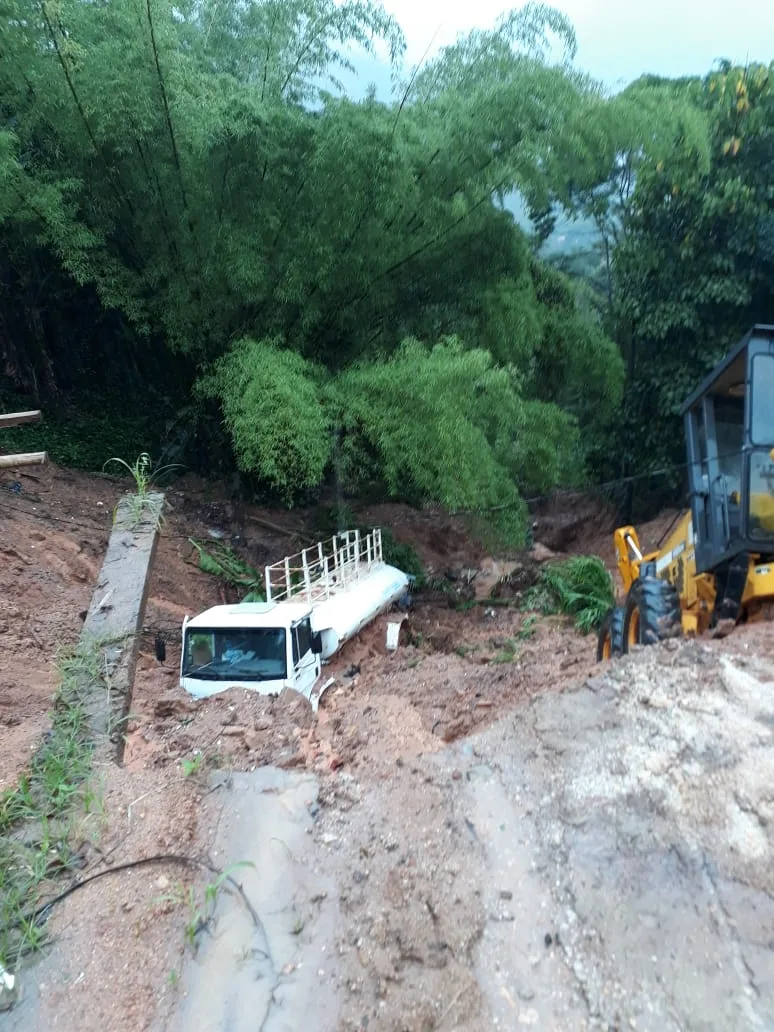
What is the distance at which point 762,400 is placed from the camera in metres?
4.37

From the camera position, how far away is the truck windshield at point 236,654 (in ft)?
19.3

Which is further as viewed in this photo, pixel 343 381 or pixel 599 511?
pixel 599 511

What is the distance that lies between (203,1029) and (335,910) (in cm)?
57

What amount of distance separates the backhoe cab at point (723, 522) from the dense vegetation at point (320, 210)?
260 cm

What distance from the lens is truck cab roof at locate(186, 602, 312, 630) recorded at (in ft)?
19.7

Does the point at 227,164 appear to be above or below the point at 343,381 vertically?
above

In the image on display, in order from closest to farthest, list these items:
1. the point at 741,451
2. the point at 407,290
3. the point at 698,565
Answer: the point at 741,451, the point at 698,565, the point at 407,290

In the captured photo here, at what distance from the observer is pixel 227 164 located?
777 centimetres

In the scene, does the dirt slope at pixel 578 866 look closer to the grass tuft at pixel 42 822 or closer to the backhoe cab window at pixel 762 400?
the grass tuft at pixel 42 822

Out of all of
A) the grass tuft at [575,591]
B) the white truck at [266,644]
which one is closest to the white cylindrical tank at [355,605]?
the white truck at [266,644]

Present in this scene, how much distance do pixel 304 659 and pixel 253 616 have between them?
20.6 inches

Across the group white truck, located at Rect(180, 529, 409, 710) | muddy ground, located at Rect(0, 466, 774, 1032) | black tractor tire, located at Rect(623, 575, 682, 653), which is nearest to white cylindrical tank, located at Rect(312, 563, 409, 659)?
white truck, located at Rect(180, 529, 409, 710)

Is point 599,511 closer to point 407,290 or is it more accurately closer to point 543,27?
point 407,290

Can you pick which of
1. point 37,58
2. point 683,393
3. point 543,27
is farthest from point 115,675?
point 683,393
